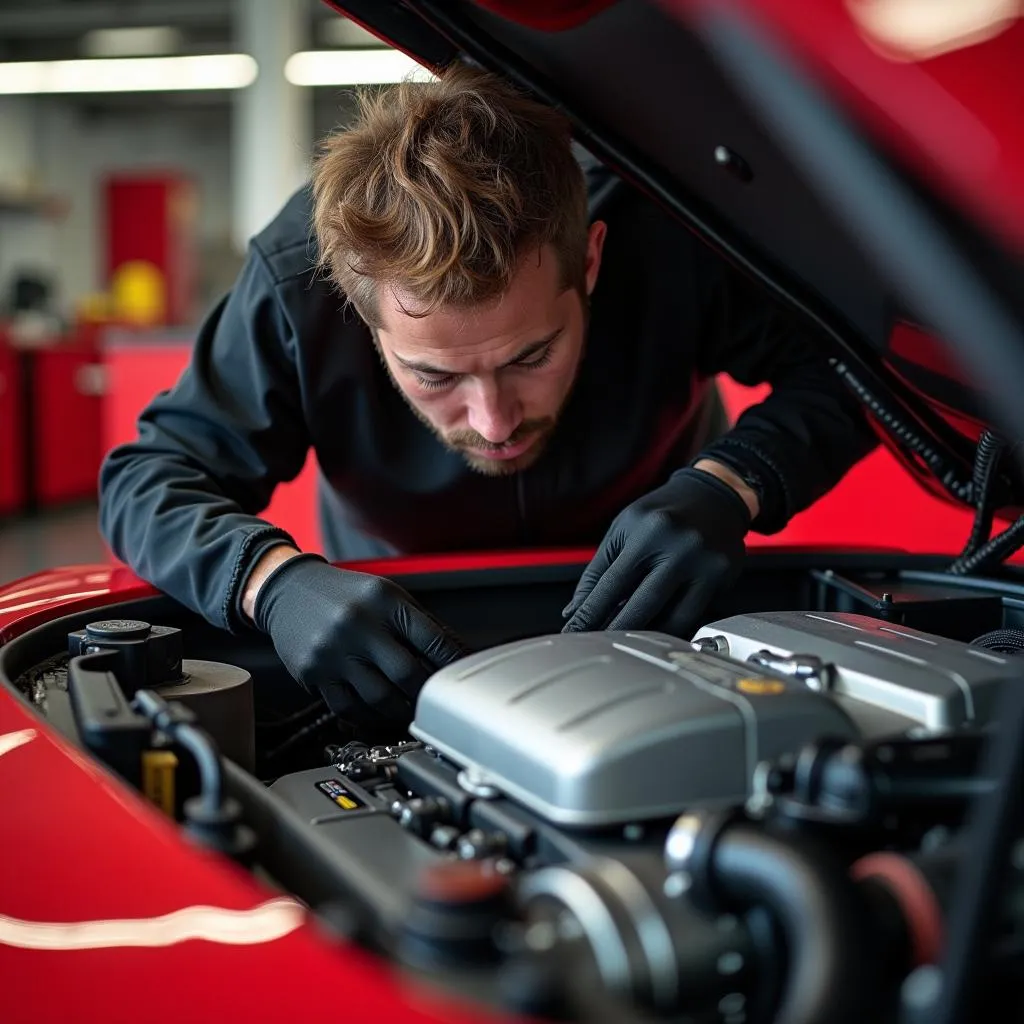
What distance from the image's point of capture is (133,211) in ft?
42.0

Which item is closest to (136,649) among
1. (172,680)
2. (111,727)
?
(172,680)

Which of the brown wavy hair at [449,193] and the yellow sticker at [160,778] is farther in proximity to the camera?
the brown wavy hair at [449,193]

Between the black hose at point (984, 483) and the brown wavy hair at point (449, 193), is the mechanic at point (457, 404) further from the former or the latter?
the black hose at point (984, 483)

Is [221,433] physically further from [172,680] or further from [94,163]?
[94,163]

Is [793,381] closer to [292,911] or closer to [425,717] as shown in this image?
[425,717]

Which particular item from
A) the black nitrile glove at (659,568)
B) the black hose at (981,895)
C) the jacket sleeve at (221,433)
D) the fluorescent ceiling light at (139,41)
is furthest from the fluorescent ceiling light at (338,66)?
the black hose at (981,895)

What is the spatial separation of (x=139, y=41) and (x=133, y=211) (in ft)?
8.50

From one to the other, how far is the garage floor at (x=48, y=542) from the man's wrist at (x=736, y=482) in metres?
3.82

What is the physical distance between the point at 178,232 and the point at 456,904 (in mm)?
13159

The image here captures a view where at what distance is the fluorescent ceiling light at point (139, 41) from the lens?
10.4 metres

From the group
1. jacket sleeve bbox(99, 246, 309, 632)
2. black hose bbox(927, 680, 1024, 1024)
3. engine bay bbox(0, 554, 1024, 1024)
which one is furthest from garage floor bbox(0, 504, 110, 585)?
black hose bbox(927, 680, 1024, 1024)

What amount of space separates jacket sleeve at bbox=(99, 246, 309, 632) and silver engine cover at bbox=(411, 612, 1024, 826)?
1.97 feet

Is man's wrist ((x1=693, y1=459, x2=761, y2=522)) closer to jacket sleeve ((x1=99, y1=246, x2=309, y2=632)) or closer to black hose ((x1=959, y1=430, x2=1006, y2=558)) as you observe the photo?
black hose ((x1=959, y1=430, x2=1006, y2=558))

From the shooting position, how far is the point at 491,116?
1.15 m
